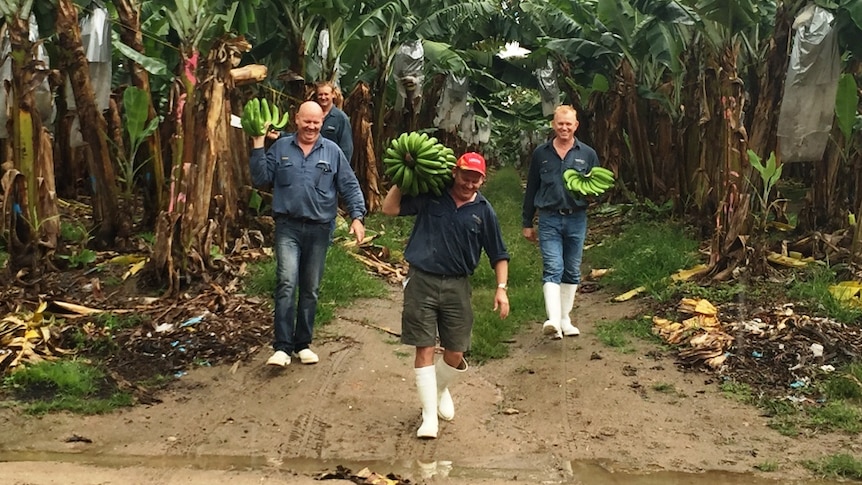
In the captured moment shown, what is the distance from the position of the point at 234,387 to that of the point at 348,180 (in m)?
1.57

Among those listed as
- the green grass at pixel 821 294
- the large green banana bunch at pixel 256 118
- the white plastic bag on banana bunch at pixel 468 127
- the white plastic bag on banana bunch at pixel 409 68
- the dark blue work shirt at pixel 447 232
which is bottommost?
the green grass at pixel 821 294

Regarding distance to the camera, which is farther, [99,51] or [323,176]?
[99,51]

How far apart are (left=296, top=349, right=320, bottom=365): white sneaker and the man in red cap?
4.42 feet

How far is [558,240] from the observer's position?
615 cm

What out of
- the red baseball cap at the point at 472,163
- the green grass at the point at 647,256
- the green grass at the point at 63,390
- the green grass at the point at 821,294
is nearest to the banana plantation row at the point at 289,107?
the green grass at the point at 821,294

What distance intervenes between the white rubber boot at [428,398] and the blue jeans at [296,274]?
4.26 feet

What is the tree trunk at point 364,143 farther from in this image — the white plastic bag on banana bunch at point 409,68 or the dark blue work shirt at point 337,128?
the dark blue work shirt at point 337,128

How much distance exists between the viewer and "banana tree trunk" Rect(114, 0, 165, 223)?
297 inches

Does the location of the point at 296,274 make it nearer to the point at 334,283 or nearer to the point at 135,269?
the point at 334,283

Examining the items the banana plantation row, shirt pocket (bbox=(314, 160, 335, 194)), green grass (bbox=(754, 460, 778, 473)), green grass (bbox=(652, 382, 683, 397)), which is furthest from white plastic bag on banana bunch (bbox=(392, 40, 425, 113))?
green grass (bbox=(754, 460, 778, 473))

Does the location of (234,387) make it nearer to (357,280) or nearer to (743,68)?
(357,280)

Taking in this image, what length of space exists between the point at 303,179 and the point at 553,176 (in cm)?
196

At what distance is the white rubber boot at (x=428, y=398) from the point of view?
437cm

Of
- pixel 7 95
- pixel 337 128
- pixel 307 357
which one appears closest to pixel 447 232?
pixel 307 357
